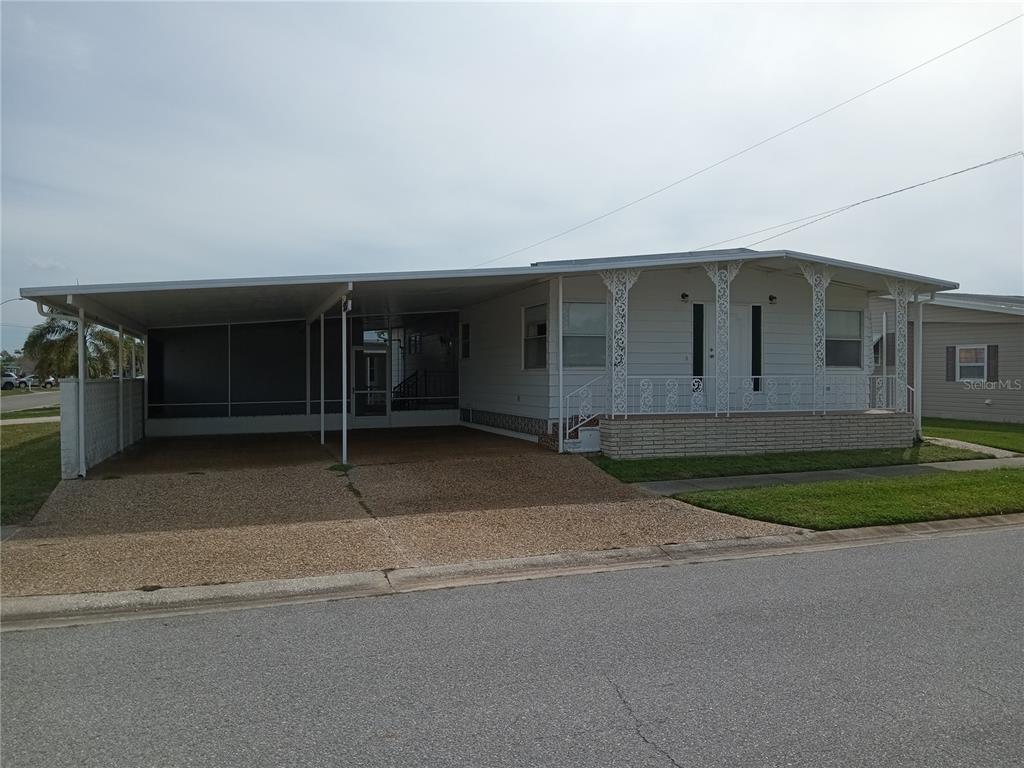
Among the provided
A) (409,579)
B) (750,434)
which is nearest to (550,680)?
(409,579)

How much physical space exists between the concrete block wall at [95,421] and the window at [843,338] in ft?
47.5

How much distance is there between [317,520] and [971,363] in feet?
70.9

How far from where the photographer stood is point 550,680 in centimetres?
479

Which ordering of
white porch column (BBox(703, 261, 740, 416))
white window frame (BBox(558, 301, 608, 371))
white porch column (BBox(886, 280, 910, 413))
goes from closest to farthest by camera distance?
white porch column (BBox(703, 261, 740, 416)) < white window frame (BBox(558, 301, 608, 371)) < white porch column (BBox(886, 280, 910, 413))

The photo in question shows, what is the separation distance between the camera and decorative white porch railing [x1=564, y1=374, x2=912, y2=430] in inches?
594

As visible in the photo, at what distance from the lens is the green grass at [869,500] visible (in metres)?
9.73

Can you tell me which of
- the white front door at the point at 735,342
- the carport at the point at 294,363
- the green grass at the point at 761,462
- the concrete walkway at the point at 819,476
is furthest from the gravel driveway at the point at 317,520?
the white front door at the point at 735,342

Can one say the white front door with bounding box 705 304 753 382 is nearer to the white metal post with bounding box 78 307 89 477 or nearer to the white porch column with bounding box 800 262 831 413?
the white porch column with bounding box 800 262 831 413

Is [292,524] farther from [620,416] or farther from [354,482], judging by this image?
[620,416]

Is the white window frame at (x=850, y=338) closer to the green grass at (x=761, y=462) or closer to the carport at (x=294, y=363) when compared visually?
the green grass at (x=761, y=462)

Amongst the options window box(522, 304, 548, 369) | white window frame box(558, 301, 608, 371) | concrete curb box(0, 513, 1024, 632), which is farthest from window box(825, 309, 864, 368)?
concrete curb box(0, 513, 1024, 632)

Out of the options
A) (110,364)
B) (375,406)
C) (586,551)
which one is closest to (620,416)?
(586,551)

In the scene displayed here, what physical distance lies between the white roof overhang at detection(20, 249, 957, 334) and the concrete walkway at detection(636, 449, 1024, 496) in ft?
12.9

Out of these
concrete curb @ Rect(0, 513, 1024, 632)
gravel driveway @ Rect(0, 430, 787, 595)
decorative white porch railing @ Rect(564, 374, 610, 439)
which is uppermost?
decorative white porch railing @ Rect(564, 374, 610, 439)
